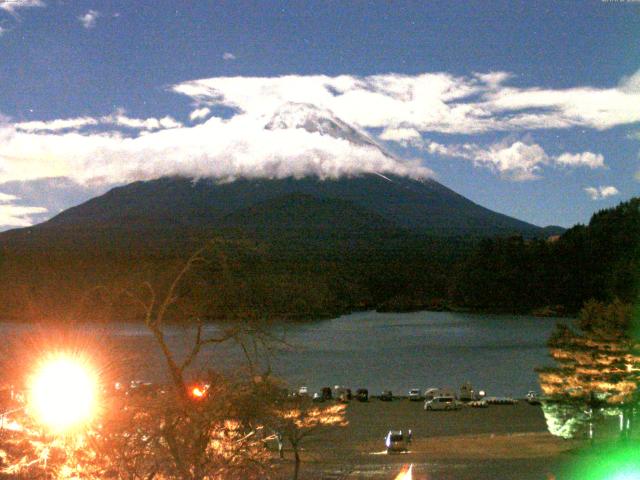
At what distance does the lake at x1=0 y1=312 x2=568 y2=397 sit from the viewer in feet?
78.4

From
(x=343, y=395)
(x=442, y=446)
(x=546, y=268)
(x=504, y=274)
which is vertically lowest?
(x=343, y=395)

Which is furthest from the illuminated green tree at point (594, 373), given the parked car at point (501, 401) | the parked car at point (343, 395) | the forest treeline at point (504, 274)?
the forest treeline at point (504, 274)

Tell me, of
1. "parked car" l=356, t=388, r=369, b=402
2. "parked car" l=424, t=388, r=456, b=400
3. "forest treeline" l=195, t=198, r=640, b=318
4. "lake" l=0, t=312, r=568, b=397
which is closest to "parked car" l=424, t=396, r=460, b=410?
"parked car" l=424, t=388, r=456, b=400

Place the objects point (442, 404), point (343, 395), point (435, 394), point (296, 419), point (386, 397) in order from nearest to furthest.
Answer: point (296, 419) → point (442, 404) → point (343, 395) → point (386, 397) → point (435, 394)

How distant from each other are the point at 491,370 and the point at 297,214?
Result: 160 feet

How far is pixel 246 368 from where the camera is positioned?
10.4ft

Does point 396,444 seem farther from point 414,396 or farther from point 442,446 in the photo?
point 414,396

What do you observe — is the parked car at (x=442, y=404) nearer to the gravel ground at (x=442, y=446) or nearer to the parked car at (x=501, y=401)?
the gravel ground at (x=442, y=446)

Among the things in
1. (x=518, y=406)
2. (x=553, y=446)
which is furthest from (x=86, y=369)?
(x=518, y=406)

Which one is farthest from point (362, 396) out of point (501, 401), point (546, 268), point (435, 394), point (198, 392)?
point (546, 268)

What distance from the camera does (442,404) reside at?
18703mm

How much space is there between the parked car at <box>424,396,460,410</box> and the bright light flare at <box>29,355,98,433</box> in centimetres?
1582

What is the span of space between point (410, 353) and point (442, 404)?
555 inches

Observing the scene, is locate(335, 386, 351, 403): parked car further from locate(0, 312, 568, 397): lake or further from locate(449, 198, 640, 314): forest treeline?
locate(449, 198, 640, 314): forest treeline
